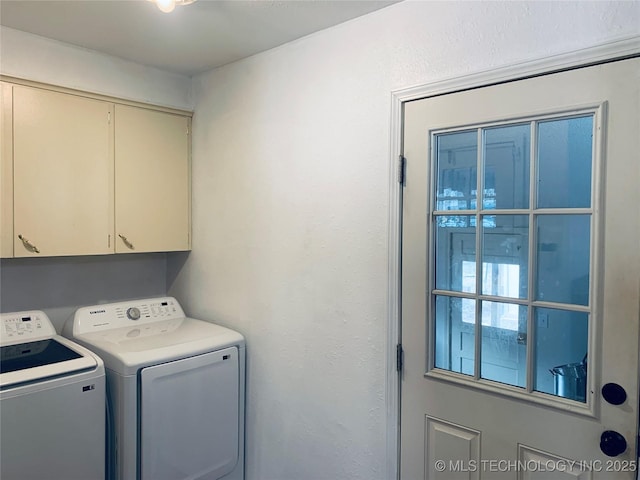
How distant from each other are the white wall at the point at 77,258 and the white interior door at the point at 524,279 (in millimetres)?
1596

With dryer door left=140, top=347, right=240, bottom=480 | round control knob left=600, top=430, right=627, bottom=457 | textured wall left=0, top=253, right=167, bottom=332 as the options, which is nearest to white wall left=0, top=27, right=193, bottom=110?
textured wall left=0, top=253, right=167, bottom=332

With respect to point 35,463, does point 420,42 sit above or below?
above

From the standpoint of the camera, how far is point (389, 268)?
1815mm

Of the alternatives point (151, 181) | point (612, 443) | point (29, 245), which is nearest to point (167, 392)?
point (29, 245)

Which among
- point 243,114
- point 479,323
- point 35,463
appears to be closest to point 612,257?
point 479,323

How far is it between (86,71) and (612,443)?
271cm

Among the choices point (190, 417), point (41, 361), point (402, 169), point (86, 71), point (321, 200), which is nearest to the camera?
point (402, 169)

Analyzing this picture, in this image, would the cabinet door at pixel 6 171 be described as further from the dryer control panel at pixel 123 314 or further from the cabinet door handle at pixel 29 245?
the dryer control panel at pixel 123 314

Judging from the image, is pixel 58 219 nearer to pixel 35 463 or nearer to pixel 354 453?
pixel 35 463

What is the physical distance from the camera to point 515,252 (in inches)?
60.2

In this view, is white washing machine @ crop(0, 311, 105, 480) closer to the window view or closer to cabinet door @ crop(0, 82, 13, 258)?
cabinet door @ crop(0, 82, 13, 258)

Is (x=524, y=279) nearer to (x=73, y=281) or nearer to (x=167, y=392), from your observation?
(x=167, y=392)

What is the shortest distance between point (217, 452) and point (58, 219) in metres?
1.41

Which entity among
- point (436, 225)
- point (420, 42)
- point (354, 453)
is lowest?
point (354, 453)
